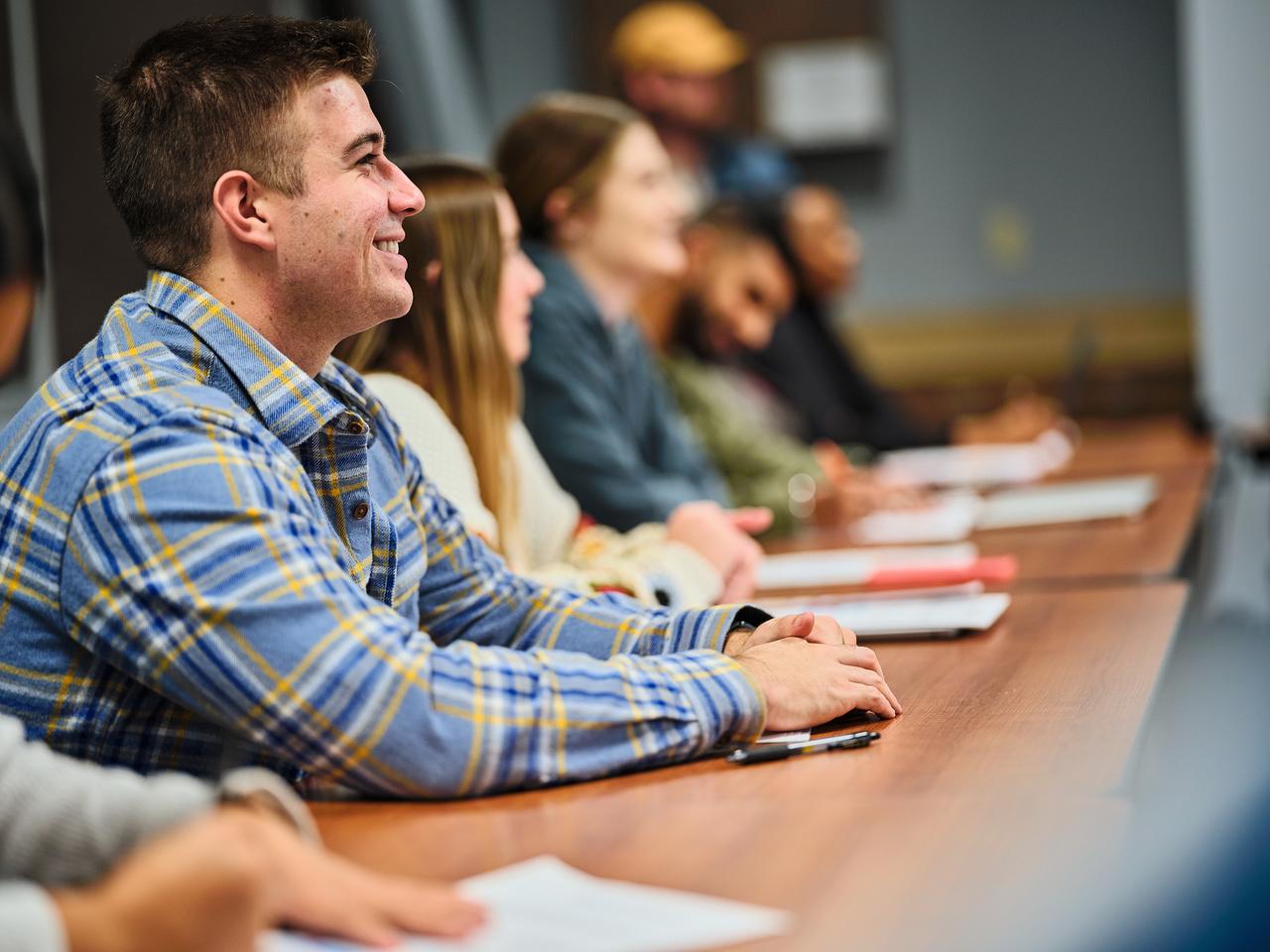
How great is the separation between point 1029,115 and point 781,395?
2.42m

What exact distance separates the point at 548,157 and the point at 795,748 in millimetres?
1553

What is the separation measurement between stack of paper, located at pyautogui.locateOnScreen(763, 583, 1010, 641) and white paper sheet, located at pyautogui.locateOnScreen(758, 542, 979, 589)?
0.15 m

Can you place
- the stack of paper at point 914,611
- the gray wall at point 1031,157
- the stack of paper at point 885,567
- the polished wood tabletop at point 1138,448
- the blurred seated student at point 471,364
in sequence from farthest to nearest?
the gray wall at point 1031,157 → the polished wood tabletop at point 1138,448 → the stack of paper at point 885,567 → the blurred seated student at point 471,364 → the stack of paper at point 914,611

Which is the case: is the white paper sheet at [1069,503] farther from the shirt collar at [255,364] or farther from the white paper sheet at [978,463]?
the shirt collar at [255,364]

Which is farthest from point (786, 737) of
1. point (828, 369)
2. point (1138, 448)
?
point (828, 369)

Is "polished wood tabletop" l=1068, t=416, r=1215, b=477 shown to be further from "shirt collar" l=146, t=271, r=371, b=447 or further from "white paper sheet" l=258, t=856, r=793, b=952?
"white paper sheet" l=258, t=856, r=793, b=952

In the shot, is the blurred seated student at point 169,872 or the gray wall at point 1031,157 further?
the gray wall at point 1031,157

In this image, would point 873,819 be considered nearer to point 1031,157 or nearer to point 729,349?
point 729,349

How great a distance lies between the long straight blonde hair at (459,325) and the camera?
1.81m

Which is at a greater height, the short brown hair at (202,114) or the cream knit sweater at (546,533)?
the short brown hair at (202,114)

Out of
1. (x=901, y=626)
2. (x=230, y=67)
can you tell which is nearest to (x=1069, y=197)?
(x=901, y=626)

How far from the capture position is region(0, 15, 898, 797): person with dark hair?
103 centimetres

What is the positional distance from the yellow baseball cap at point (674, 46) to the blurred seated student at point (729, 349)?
3.00 feet

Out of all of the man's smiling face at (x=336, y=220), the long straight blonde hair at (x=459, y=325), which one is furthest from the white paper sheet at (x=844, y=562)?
the man's smiling face at (x=336, y=220)
